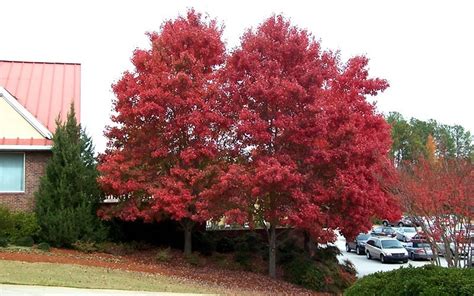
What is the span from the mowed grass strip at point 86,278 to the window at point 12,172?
25.3ft

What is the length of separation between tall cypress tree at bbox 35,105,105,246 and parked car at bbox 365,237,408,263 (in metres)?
20.3

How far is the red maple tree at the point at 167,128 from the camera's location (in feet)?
67.3

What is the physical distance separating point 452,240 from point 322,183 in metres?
7.35

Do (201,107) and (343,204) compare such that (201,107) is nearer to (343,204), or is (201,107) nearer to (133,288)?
(343,204)

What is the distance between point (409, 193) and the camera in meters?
14.2

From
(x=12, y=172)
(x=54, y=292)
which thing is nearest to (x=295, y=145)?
(x=54, y=292)

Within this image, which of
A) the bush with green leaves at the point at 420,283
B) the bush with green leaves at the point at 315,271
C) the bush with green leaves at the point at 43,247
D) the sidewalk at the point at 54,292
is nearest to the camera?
the bush with green leaves at the point at 420,283

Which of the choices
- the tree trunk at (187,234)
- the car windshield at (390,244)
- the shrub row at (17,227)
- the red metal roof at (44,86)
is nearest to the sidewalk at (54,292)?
the shrub row at (17,227)

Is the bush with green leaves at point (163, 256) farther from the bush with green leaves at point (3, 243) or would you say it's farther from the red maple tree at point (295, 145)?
the bush with green leaves at point (3, 243)

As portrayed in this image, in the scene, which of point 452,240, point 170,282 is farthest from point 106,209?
point 452,240

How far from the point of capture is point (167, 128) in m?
21.1

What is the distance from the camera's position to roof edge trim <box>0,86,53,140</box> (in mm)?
23297

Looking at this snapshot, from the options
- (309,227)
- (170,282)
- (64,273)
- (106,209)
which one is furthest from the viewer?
(106,209)

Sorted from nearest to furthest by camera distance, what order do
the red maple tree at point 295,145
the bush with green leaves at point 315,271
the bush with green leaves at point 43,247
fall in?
the red maple tree at point 295,145
the bush with green leaves at point 43,247
the bush with green leaves at point 315,271
